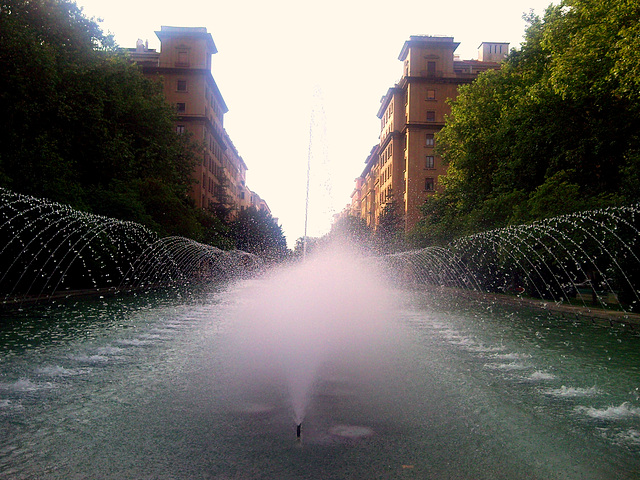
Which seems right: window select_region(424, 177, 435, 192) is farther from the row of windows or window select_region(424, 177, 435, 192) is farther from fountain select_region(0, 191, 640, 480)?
fountain select_region(0, 191, 640, 480)

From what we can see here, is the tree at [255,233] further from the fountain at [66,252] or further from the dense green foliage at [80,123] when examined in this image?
the fountain at [66,252]

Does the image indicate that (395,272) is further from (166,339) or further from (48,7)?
(166,339)

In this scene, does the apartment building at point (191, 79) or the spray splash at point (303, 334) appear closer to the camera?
the spray splash at point (303, 334)

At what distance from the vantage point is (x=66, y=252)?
75.3ft

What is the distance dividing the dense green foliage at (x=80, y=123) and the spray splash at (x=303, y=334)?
9.94 meters

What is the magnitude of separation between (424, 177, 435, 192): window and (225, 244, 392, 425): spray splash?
1789 inches

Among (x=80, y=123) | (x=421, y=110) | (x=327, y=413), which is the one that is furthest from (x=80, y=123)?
(x=421, y=110)

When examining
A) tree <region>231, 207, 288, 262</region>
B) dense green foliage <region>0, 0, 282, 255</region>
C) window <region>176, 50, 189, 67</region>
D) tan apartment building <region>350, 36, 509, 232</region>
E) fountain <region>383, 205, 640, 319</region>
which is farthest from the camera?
tree <region>231, 207, 288, 262</region>

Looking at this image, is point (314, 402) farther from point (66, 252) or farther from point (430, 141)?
point (430, 141)

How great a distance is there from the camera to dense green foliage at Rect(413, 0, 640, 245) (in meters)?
22.5

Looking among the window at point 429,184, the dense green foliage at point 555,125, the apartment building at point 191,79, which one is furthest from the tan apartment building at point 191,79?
the dense green foliage at point 555,125

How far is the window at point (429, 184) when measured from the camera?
7062cm

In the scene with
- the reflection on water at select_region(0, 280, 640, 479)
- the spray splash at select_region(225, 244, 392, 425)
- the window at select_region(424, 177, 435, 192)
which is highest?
the window at select_region(424, 177, 435, 192)

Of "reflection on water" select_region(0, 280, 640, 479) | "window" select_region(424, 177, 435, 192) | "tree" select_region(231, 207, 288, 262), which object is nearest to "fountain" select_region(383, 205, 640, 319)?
"reflection on water" select_region(0, 280, 640, 479)
